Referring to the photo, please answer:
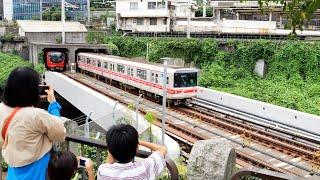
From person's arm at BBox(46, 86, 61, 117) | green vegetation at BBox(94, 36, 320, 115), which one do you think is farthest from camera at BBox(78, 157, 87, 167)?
green vegetation at BBox(94, 36, 320, 115)

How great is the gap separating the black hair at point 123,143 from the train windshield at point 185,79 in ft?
52.6

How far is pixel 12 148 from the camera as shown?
117 inches

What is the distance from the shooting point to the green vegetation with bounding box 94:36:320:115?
21.4 meters

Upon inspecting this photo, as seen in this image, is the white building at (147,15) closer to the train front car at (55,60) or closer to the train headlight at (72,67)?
the train headlight at (72,67)

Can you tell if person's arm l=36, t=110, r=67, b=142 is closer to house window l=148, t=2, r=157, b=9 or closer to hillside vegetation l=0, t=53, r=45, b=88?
hillside vegetation l=0, t=53, r=45, b=88

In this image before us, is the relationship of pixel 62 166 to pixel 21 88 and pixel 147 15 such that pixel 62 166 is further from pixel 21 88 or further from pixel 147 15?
pixel 147 15

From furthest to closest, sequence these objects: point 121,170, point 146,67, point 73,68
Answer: point 73,68 → point 146,67 → point 121,170

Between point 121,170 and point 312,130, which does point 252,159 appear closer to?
point 312,130

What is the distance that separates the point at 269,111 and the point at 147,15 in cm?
2996

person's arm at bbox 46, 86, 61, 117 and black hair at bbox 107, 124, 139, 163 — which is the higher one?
Result: person's arm at bbox 46, 86, 61, 117

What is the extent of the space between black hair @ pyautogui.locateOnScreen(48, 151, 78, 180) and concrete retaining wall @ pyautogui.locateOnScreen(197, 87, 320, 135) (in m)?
13.2

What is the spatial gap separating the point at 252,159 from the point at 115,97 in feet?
34.2

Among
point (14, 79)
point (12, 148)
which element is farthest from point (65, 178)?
point (14, 79)

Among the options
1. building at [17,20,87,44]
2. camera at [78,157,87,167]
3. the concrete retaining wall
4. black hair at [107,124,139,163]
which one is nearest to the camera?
black hair at [107,124,139,163]
